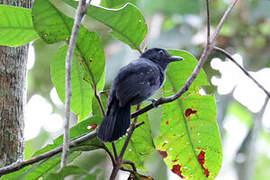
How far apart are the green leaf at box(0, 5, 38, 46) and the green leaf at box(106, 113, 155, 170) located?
835mm

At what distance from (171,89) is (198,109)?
0.22m

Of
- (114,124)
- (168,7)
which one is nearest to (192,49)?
(168,7)

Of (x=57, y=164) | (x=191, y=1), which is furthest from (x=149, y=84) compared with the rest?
(x=191, y=1)

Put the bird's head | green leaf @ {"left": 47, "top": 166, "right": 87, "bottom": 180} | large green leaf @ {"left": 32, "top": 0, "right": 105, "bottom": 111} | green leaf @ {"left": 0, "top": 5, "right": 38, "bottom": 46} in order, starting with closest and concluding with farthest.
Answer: green leaf @ {"left": 47, "top": 166, "right": 87, "bottom": 180} → large green leaf @ {"left": 32, "top": 0, "right": 105, "bottom": 111} → green leaf @ {"left": 0, "top": 5, "right": 38, "bottom": 46} → the bird's head

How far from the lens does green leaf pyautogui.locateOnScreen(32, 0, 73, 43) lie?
2279 mm

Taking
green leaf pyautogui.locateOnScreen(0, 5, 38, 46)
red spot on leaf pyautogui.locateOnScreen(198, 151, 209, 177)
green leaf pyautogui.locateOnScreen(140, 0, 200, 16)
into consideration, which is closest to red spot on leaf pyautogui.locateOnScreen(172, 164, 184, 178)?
red spot on leaf pyautogui.locateOnScreen(198, 151, 209, 177)

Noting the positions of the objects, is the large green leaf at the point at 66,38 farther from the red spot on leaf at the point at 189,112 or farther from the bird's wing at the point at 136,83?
the red spot on leaf at the point at 189,112

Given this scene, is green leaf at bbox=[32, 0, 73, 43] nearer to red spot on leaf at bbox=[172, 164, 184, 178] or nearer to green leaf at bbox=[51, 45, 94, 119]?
green leaf at bbox=[51, 45, 94, 119]

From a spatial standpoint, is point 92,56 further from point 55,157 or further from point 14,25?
point 55,157

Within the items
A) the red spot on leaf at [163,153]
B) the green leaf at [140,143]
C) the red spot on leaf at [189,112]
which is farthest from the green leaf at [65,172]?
the red spot on leaf at [189,112]

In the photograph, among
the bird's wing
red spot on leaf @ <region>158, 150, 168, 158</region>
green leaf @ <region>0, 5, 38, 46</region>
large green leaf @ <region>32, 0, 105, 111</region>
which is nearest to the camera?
large green leaf @ <region>32, 0, 105, 111</region>

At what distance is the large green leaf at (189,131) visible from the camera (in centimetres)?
262

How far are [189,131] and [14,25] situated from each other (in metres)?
1.26

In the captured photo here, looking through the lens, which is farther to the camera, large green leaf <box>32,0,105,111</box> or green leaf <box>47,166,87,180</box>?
large green leaf <box>32,0,105,111</box>
